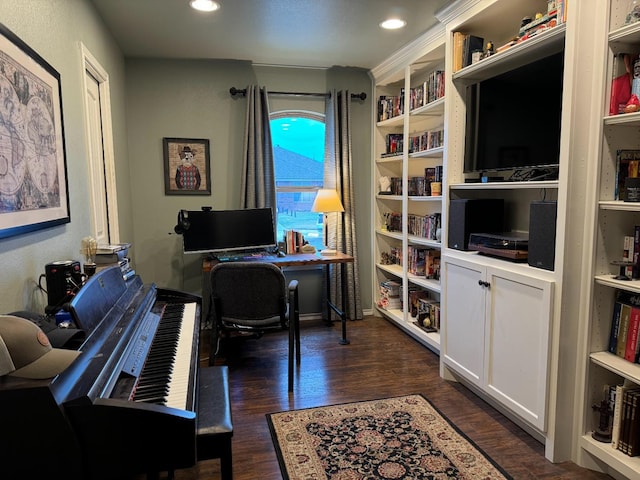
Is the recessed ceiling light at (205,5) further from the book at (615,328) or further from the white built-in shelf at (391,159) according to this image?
the book at (615,328)

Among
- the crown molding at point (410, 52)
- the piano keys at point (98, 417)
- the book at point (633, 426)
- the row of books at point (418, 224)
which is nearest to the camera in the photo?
the piano keys at point (98, 417)

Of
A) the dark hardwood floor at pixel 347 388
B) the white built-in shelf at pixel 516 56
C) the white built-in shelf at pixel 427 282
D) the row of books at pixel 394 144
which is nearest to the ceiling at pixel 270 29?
the white built-in shelf at pixel 516 56

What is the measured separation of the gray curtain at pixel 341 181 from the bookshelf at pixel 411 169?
284 mm

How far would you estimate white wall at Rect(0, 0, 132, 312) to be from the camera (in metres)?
1.49

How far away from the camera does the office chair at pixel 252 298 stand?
2.92 m

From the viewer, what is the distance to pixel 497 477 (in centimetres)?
196

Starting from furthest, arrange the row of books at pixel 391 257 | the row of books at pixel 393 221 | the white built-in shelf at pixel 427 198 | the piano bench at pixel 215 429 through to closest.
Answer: the row of books at pixel 391 257 → the row of books at pixel 393 221 → the white built-in shelf at pixel 427 198 → the piano bench at pixel 215 429

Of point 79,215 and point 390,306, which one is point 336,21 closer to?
point 79,215

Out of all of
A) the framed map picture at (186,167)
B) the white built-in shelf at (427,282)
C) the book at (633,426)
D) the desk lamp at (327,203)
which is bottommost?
the book at (633,426)

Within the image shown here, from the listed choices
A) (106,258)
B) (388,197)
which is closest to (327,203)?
(388,197)

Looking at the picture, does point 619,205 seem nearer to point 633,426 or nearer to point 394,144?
point 633,426

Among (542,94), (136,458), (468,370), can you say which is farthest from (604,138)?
(136,458)

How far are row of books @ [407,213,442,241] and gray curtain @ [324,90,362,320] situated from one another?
649 mm

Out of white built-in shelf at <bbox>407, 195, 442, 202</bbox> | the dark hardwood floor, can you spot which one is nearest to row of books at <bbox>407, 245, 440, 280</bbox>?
white built-in shelf at <bbox>407, 195, 442, 202</bbox>
